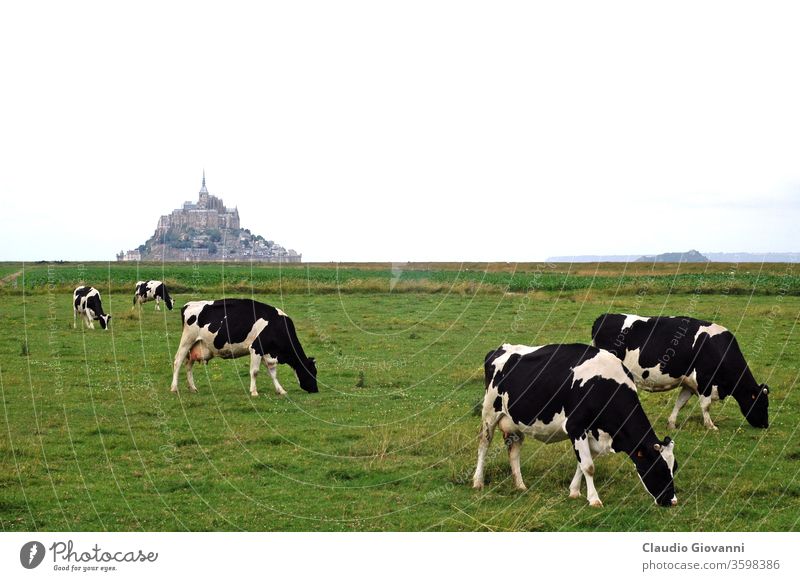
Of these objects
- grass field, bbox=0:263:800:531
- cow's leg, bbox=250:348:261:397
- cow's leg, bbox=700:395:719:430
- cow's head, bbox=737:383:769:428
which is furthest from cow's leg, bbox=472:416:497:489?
cow's leg, bbox=250:348:261:397

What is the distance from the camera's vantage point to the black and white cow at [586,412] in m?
11.2

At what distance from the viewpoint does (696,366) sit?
16484mm

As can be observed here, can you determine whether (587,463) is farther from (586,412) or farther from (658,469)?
(658,469)

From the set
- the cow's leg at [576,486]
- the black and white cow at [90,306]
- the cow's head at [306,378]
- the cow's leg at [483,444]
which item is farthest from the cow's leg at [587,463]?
the black and white cow at [90,306]

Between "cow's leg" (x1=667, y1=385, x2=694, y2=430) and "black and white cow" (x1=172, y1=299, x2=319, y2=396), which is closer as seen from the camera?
"cow's leg" (x1=667, y1=385, x2=694, y2=430)

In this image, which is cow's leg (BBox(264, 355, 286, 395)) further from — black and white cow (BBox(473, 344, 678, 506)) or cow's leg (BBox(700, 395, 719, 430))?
cow's leg (BBox(700, 395, 719, 430))

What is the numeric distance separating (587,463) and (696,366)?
644 cm

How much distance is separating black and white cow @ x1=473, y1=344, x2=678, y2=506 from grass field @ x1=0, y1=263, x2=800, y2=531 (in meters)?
0.50

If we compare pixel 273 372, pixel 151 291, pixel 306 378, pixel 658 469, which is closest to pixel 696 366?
pixel 658 469

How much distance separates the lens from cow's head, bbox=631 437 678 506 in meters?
11.1

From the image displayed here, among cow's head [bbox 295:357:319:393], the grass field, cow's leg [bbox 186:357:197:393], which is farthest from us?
cow's head [bbox 295:357:319:393]

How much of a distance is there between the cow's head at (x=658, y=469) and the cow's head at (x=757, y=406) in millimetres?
6162
